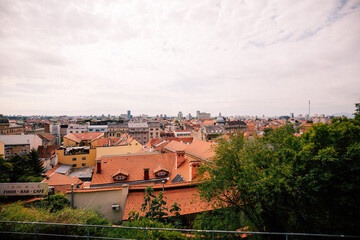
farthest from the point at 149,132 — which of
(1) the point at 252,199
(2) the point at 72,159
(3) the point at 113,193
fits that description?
(1) the point at 252,199

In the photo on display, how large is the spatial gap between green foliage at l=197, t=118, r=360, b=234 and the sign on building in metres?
11.5

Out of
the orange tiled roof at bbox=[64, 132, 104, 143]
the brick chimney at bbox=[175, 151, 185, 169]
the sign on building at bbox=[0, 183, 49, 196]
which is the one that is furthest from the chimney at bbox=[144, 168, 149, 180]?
the orange tiled roof at bbox=[64, 132, 104, 143]

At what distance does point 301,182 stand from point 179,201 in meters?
9.39

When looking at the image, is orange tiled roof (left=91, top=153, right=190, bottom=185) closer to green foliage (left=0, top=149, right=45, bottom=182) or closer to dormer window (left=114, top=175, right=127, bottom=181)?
dormer window (left=114, top=175, right=127, bottom=181)

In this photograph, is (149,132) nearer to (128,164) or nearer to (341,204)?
(128,164)

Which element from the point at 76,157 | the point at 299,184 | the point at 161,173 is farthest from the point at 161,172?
the point at 76,157

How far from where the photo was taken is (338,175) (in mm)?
10664

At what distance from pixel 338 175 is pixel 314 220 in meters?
3.03

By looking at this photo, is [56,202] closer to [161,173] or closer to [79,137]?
[161,173]

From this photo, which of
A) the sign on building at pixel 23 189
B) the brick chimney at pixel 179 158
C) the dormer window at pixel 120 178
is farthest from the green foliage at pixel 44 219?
the brick chimney at pixel 179 158

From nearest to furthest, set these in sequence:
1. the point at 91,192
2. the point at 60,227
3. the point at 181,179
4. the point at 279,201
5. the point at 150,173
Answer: the point at 60,227 → the point at 279,201 → the point at 91,192 → the point at 181,179 → the point at 150,173

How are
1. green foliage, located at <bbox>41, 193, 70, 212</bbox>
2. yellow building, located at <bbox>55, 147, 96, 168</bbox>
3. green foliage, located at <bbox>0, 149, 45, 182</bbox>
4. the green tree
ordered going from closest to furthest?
green foliage, located at <bbox>41, 193, 70, 212</bbox>, the green tree, green foliage, located at <bbox>0, 149, 45, 182</bbox>, yellow building, located at <bbox>55, 147, 96, 168</bbox>

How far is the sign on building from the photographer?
13.2m

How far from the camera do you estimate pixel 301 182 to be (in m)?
11.4
